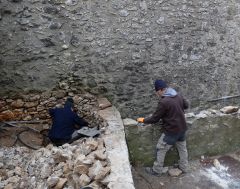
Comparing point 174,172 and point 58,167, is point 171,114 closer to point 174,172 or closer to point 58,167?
point 174,172

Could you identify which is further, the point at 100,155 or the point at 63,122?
the point at 63,122

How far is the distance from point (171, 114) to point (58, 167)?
181 centimetres

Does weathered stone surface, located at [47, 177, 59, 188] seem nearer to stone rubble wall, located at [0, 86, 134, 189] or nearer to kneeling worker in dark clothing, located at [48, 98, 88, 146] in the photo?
stone rubble wall, located at [0, 86, 134, 189]

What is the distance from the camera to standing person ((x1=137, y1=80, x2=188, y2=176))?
525cm

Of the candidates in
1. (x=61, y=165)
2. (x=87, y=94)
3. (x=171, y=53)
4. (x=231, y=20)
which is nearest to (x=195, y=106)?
(x=171, y=53)

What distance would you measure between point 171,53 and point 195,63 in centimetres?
55

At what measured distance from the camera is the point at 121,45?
627 centimetres

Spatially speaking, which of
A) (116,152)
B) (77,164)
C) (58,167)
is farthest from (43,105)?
(77,164)

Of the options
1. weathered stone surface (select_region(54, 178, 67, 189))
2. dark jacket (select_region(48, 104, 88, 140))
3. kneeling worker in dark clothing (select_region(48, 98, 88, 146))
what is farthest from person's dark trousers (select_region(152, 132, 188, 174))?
weathered stone surface (select_region(54, 178, 67, 189))

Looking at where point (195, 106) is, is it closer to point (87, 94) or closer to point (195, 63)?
point (195, 63)

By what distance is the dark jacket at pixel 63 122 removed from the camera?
5.89 metres

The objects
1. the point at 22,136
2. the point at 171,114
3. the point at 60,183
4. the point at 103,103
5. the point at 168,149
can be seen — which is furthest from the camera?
the point at 103,103

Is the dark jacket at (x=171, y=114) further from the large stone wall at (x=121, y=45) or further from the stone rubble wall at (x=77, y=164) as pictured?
the large stone wall at (x=121, y=45)

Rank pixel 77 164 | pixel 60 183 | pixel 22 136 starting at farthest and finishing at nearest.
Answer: pixel 22 136, pixel 77 164, pixel 60 183
